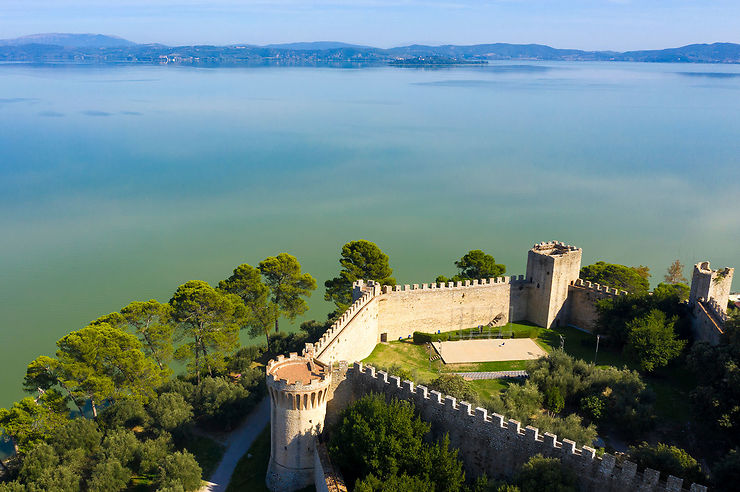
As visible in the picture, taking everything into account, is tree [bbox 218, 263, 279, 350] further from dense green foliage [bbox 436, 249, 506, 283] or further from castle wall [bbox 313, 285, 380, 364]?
dense green foliage [bbox 436, 249, 506, 283]

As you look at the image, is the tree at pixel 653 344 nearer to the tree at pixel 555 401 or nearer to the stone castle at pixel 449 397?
the stone castle at pixel 449 397

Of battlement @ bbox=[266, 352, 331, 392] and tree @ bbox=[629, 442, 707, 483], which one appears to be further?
battlement @ bbox=[266, 352, 331, 392]

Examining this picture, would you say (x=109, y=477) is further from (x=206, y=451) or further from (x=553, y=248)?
(x=553, y=248)

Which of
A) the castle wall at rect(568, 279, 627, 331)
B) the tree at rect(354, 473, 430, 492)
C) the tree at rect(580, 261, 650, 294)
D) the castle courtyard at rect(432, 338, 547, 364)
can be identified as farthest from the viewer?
the tree at rect(580, 261, 650, 294)

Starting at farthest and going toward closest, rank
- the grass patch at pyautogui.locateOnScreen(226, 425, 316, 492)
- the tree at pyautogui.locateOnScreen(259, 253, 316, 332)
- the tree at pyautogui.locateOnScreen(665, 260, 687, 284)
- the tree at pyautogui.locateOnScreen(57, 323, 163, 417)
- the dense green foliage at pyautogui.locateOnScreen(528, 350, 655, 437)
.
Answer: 1. the tree at pyautogui.locateOnScreen(665, 260, 687, 284)
2. the tree at pyautogui.locateOnScreen(259, 253, 316, 332)
3. the tree at pyautogui.locateOnScreen(57, 323, 163, 417)
4. the dense green foliage at pyautogui.locateOnScreen(528, 350, 655, 437)
5. the grass patch at pyautogui.locateOnScreen(226, 425, 316, 492)

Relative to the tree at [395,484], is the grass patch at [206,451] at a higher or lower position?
lower

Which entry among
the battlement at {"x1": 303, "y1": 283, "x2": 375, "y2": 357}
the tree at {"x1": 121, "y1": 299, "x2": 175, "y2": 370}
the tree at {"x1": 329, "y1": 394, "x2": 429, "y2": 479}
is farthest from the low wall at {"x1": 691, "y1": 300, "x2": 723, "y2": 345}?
the tree at {"x1": 121, "y1": 299, "x2": 175, "y2": 370}

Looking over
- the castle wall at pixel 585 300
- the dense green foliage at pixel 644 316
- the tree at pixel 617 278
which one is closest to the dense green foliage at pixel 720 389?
the dense green foliage at pixel 644 316

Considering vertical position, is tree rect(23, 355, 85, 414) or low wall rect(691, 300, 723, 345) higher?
low wall rect(691, 300, 723, 345)
